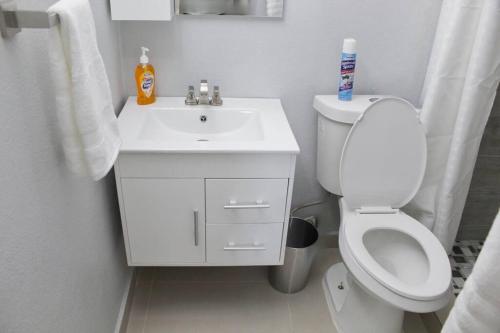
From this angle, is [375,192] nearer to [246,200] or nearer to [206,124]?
[246,200]

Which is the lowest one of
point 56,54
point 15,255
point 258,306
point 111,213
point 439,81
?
point 258,306

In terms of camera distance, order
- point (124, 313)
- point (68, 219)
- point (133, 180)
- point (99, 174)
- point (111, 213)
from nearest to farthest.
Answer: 1. point (99, 174)
2. point (68, 219)
3. point (133, 180)
4. point (111, 213)
5. point (124, 313)

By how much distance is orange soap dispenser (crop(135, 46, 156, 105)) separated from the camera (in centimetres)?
168

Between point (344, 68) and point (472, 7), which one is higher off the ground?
point (472, 7)

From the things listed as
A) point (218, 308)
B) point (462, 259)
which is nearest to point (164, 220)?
point (218, 308)

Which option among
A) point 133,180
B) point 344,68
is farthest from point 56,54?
point 344,68

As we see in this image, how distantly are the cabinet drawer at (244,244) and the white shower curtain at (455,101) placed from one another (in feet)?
2.33

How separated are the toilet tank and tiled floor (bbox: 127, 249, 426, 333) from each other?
1.81 feet

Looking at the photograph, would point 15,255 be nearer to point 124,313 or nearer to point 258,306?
point 124,313

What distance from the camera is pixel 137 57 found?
1762 millimetres

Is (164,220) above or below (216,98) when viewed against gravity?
below

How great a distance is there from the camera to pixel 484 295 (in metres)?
0.61

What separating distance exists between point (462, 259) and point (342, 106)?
40.6 inches

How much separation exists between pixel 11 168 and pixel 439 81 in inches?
59.2
